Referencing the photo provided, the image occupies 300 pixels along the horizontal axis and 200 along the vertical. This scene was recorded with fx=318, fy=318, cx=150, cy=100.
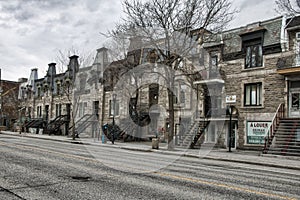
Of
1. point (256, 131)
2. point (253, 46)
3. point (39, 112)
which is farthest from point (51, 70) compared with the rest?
point (256, 131)

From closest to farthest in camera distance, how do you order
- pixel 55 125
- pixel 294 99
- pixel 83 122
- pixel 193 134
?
pixel 294 99 < pixel 193 134 < pixel 83 122 < pixel 55 125

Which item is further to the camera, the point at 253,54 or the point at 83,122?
the point at 83,122

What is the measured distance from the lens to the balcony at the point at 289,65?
20347 millimetres

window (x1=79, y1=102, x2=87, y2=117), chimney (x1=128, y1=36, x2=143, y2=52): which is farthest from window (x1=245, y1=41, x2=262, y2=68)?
window (x1=79, y1=102, x2=87, y2=117)

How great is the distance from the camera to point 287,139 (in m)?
19.7

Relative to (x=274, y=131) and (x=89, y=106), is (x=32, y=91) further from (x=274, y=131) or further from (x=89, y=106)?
(x=274, y=131)

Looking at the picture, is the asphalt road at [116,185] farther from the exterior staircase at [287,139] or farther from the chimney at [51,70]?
the chimney at [51,70]

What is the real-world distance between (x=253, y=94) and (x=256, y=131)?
276 cm

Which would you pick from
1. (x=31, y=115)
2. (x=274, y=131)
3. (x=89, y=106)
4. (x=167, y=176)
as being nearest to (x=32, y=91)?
(x=31, y=115)

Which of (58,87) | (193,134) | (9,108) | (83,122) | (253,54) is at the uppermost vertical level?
(253,54)

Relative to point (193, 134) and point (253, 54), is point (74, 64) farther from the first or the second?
point (253, 54)

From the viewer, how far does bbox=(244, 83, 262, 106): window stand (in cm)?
2308

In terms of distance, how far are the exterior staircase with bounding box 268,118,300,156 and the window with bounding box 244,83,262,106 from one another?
250 cm

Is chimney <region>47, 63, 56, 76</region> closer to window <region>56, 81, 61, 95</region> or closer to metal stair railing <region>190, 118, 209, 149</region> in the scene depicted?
window <region>56, 81, 61, 95</region>
